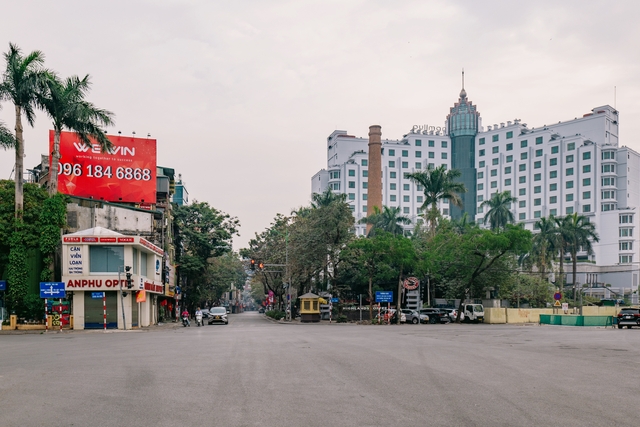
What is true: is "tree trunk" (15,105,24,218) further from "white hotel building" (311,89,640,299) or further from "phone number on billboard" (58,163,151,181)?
"white hotel building" (311,89,640,299)

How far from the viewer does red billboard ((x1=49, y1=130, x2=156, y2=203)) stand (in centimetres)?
5938

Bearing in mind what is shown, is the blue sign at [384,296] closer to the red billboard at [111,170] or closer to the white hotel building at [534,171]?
the red billboard at [111,170]

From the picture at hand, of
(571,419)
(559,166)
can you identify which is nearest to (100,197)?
(571,419)

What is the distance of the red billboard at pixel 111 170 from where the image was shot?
195ft

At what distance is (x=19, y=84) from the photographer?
132 ft

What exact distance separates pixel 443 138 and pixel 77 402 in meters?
146

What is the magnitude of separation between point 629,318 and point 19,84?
45604 millimetres

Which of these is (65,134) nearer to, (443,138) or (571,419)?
(571,419)

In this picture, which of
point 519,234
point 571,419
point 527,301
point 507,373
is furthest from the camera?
point 527,301

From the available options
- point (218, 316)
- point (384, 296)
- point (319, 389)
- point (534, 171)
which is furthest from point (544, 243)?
point (319, 389)

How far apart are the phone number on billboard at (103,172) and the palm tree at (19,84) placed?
61.6 ft

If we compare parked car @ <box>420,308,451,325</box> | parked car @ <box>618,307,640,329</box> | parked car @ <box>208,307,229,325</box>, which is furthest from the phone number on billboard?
parked car @ <box>618,307,640,329</box>

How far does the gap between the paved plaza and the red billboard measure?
42.5 metres

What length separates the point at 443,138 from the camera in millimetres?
151375
